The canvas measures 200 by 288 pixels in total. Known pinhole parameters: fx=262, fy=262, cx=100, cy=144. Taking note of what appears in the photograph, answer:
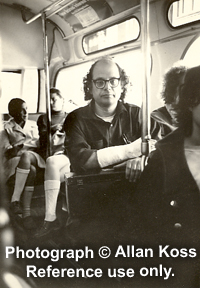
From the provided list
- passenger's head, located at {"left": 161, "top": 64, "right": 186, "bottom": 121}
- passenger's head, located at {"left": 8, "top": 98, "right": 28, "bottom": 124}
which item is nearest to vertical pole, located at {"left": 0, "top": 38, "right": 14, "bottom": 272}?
passenger's head, located at {"left": 8, "top": 98, "right": 28, "bottom": 124}

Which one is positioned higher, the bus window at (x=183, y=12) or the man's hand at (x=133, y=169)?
the bus window at (x=183, y=12)

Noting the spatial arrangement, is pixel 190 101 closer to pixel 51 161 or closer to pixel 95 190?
pixel 95 190

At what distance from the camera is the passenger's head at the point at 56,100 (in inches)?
78.0

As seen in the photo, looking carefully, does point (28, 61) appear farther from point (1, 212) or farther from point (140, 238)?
point (140, 238)

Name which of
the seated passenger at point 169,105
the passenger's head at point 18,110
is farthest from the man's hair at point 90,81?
the passenger's head at point 18,110

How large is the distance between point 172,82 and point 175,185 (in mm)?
762

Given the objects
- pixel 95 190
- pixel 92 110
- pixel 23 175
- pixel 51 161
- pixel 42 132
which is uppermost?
pixel 92 110

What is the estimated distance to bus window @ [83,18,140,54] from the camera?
1.89 metres

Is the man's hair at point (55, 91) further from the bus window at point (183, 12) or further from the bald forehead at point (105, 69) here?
the bus window at point (183, 12)

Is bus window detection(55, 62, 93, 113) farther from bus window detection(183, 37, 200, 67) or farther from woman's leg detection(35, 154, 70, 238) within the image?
bus window detection(183, 37, 200, 67)

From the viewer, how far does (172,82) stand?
1.92 meters

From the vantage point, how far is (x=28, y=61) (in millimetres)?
1967

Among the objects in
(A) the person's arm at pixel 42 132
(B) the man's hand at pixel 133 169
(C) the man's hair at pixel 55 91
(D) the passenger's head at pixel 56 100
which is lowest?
(B) the man's hand at pixel 133 169

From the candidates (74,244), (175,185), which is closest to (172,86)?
(175,185)
